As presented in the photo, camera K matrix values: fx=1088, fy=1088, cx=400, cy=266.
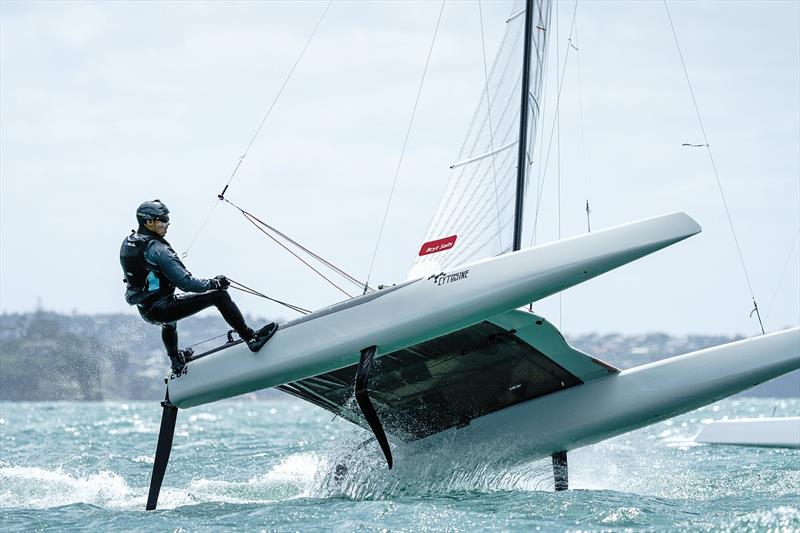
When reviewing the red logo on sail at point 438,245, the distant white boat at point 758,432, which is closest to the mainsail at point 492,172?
the red logo on sail at point 438,245

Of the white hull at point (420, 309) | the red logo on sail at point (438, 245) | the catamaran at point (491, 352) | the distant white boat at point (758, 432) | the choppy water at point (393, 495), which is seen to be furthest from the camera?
the distant white boat at point (758, 432)

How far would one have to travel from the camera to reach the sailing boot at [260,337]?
250 inches

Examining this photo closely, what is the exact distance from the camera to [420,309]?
6.02 m

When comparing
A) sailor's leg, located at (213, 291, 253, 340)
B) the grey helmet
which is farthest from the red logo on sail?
the grey helmet

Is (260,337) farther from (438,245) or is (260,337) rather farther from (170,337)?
(438,245)

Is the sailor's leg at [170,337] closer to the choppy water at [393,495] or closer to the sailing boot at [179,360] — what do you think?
the sailing boot at [179,360]

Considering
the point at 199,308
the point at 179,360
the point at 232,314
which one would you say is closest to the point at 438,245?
the point at 232,314

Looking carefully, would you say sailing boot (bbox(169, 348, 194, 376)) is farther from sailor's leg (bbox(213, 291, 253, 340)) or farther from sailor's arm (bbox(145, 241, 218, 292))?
sailor's arm (bbox(145, 241, 218, 292))

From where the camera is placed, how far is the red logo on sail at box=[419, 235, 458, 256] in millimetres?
7180

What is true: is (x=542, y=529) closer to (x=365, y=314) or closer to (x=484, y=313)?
(x=484, y=313)

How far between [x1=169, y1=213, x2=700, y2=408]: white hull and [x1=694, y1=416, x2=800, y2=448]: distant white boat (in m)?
5.03

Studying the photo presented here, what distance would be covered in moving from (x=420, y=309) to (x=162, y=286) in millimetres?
1513

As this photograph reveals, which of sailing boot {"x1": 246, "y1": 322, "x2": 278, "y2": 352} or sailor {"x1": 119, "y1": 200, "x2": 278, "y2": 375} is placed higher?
sailor {"x1": 119, "y1": 200, "x2": 278, "y2": 375}

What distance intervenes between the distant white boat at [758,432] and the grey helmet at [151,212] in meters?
6.37
